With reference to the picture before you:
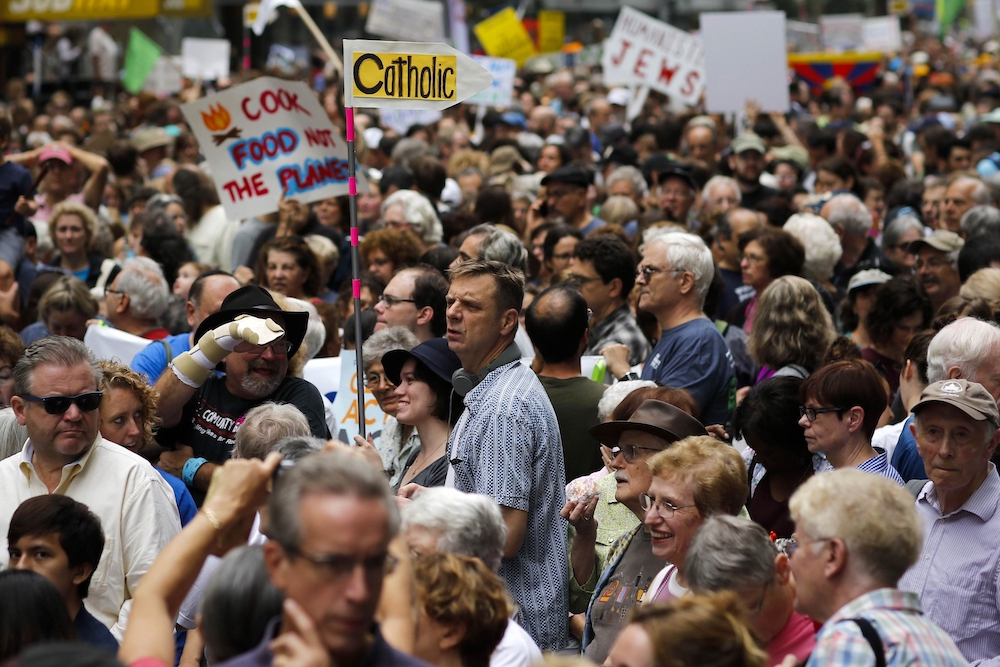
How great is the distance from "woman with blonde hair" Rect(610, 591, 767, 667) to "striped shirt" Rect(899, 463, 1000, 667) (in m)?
1.51

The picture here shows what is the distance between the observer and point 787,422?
17.1ft

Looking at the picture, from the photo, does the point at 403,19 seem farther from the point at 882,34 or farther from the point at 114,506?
the point at 114,506

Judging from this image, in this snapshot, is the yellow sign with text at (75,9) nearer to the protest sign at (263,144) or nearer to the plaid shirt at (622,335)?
the protest sign at (263,144)

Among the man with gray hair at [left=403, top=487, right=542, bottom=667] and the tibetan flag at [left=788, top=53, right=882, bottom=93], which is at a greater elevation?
the man with gray hair at [left=403, top=487, right=542, bottom=667]

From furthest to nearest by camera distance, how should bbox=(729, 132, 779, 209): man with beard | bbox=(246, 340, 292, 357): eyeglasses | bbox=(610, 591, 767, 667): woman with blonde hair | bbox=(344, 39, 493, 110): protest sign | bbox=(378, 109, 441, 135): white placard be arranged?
bbox=(378, 109, 441, 135): white placard < bbox=(729, 132, 779, 209): man with beard < bbox=(344, 39, 493, 110): protest sign < bbox=(246, 340, 292, 357): eyeglasses < bbox=(610, 591, 767, 667): woman with blonde hair

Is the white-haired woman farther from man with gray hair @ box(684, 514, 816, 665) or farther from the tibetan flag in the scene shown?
the tibetan flag

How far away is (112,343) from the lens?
22.9ft

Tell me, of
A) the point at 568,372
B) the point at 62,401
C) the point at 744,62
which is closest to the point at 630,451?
the point at 568,372

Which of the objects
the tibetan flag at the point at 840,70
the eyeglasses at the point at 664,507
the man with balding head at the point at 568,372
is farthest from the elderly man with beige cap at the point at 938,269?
the tibetan flag at the point at 840,70

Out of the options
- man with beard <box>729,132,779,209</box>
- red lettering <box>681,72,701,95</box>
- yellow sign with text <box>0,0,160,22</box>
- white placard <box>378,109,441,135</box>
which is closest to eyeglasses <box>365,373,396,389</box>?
man with beard <box>729,132,779,209</box>

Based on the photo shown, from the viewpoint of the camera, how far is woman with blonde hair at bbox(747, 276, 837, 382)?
20.8 feet

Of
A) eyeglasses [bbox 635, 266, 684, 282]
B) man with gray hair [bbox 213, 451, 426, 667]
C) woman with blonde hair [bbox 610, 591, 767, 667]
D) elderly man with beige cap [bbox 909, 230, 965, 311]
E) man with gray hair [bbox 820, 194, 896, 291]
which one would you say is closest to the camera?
man with gray hair [bbox 213, 451, 426, 667]

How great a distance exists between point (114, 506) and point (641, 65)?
11.8 m

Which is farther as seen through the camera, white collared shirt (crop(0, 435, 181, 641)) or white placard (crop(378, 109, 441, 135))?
white placard (crop(378, 109, 441, 135))
